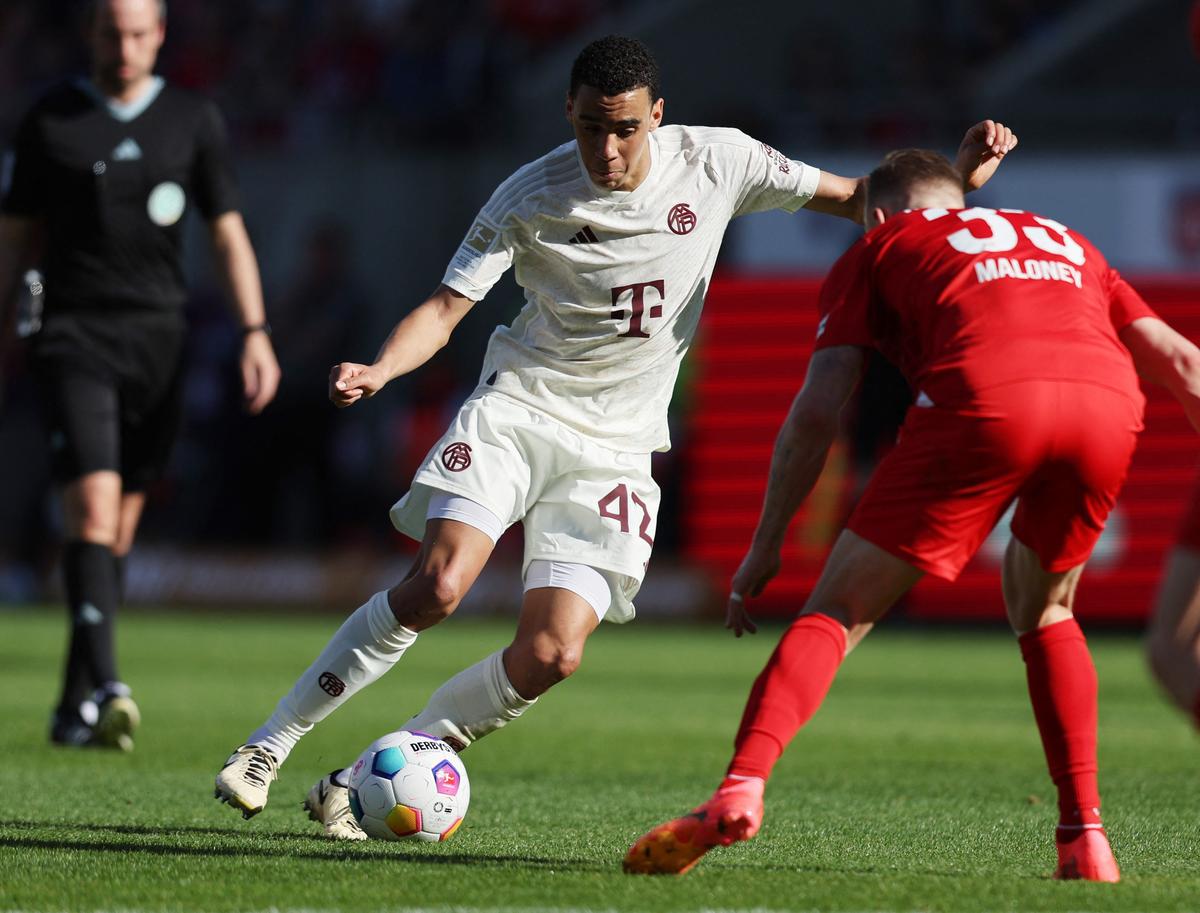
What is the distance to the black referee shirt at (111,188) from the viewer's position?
723 cm

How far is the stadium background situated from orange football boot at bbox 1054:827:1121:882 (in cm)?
1074

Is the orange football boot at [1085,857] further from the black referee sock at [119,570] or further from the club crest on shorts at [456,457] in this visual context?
the black referee sock at [119,570]

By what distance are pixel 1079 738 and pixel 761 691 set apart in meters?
0.80

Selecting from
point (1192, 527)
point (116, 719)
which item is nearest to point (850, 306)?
point (1192, 527)

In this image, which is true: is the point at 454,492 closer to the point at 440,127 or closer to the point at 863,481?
the point at 863,481

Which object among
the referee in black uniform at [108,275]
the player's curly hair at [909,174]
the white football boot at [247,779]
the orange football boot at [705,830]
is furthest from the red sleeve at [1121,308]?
the referee in black uniform at [108,275]

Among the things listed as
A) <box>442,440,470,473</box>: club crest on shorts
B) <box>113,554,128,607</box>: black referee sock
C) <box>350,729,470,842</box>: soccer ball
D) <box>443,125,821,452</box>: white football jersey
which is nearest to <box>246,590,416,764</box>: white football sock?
<box>350,729,470,842</box>: soccer ball

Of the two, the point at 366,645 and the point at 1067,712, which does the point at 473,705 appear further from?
the point at 1067,712

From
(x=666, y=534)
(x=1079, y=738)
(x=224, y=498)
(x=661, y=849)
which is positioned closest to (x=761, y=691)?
(x=661, y=849)

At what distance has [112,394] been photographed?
727cm

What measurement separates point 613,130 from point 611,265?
15.2 inches

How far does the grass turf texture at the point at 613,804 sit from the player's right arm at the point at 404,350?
1130mm

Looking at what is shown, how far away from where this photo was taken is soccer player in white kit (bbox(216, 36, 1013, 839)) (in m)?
5.04

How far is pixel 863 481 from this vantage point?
50.3 feet
